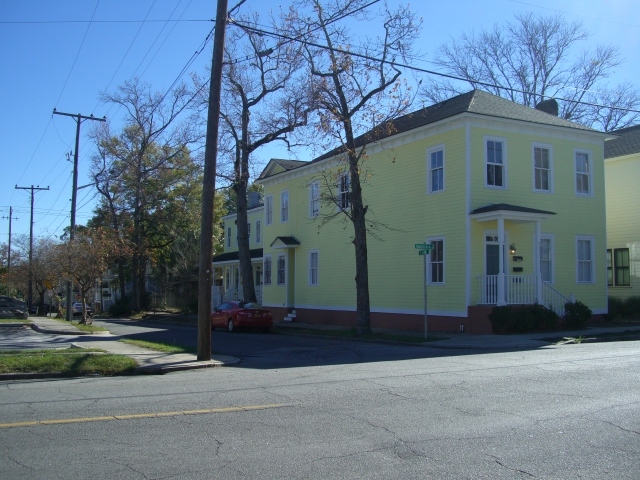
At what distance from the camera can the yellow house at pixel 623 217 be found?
1198 inches

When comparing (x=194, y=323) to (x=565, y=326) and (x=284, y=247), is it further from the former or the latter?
(x=565, y=326)

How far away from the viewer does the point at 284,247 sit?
117ft

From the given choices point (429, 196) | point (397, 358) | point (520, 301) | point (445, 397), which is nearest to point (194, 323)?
point (429, 196)

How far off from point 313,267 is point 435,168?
36.5 ft


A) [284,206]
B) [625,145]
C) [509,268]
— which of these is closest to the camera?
[509,268]

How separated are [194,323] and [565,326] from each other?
75.2 ft

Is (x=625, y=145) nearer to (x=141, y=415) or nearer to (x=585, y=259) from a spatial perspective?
(x=585, y=259)

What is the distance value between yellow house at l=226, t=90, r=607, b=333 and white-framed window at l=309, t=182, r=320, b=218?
2.98 m

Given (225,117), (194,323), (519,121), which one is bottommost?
(194,323)

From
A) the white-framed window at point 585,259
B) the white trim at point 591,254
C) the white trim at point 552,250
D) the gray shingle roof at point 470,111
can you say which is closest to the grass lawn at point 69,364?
the gray shingle roof at point 470,111

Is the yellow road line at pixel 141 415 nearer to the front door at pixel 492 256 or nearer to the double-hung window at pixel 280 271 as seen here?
the front door at pixel 492 256

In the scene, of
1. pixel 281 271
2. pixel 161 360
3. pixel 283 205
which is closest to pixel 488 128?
pixel 161 360

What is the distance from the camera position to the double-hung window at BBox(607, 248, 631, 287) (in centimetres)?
3069

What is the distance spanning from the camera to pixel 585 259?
26.5m
